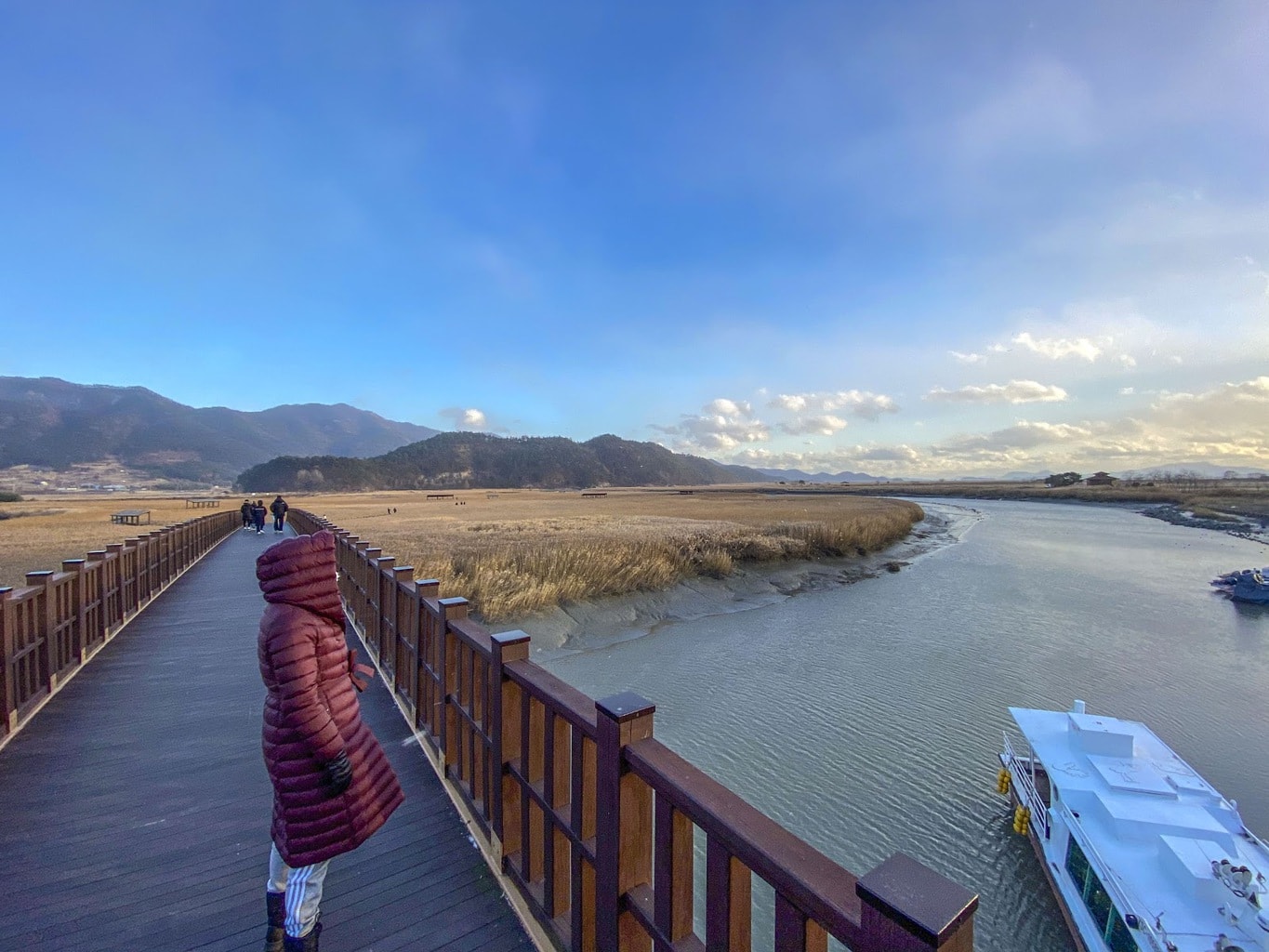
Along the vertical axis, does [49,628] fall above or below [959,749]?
above

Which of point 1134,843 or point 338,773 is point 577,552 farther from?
point 338,773

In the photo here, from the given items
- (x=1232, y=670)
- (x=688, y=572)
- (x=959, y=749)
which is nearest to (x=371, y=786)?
(x=959, y=749)

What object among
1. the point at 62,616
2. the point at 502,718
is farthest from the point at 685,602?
the point at 502,718

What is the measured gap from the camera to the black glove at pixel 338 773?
7.90 ft

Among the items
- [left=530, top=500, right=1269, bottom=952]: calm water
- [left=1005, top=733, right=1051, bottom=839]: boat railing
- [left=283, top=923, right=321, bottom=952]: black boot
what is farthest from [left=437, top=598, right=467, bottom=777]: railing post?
[left=1005, top=733, right=1051, bottom=839]: boat railing

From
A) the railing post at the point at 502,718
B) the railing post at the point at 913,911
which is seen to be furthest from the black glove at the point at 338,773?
the railing post at the point at 913,911

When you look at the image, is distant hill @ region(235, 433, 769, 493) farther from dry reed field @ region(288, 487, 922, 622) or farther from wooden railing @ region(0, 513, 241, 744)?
wooden railing @ region(0, 513, 241, 744)

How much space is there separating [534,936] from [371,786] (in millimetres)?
961

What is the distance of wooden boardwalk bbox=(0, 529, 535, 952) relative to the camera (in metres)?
2.74

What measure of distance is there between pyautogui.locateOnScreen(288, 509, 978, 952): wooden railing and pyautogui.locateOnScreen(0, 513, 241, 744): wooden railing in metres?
3.23

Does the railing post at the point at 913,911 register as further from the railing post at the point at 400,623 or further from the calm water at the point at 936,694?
the calm water at the point at 936,694

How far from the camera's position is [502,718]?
2.91 metres

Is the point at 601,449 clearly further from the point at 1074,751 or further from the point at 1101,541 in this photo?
the point at 1074,751

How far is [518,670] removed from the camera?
9.03 ft
